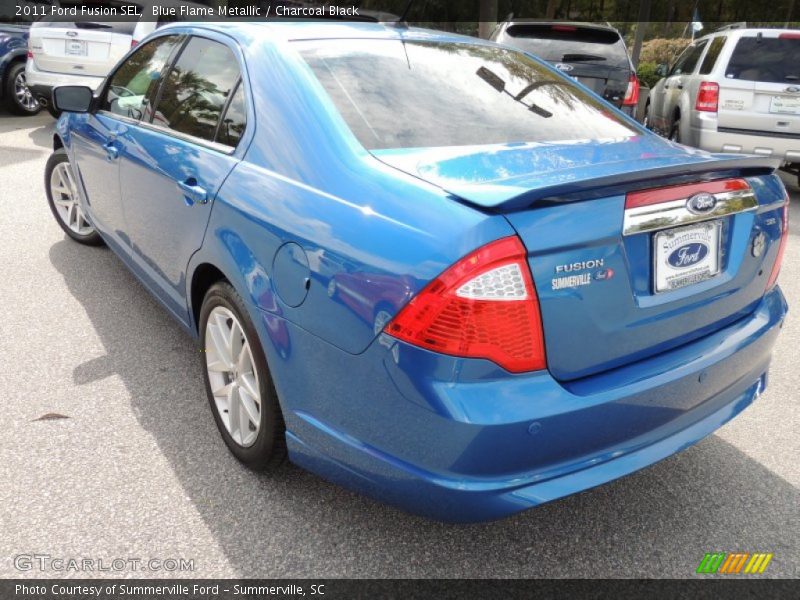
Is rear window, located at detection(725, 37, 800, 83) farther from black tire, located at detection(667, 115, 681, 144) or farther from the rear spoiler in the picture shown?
the rear spoiler

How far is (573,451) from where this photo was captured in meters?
1.90

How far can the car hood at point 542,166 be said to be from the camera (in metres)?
1.80

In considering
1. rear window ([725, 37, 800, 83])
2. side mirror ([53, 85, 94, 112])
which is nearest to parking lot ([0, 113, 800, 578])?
side mirror ([53, 85, 94, 112])

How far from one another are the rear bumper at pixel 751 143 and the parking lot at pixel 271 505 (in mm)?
4666

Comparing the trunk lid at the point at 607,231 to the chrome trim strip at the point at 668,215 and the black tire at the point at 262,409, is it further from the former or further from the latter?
the black tire at the point at 262,409

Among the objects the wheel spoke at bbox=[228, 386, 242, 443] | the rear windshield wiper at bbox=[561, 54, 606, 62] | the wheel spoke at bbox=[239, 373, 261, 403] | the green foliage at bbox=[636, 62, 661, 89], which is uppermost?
the rear windshield wiper at bbox=[561, 54, 606, 62]

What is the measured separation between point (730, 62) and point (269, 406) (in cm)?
710

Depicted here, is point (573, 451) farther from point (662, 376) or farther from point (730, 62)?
point (730, 62)

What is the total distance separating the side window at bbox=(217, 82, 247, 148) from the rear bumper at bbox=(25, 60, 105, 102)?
676 centimetres

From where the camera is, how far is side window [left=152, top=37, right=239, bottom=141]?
2.82 metres

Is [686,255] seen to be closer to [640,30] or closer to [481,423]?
[481,423]

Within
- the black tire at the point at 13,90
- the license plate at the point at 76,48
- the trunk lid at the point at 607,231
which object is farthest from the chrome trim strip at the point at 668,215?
the black tire at the point at 13,90

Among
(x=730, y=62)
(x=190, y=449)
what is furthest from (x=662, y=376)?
(x=730, y=62)

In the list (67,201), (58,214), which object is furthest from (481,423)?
(58,214)
